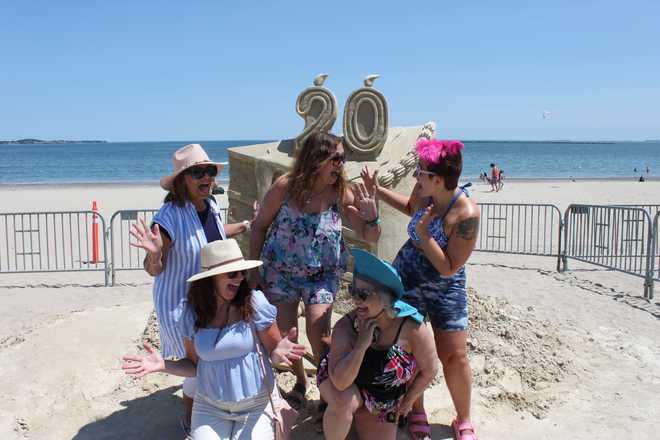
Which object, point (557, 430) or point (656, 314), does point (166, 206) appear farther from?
point (656, 314)

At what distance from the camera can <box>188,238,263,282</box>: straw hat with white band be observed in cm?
298

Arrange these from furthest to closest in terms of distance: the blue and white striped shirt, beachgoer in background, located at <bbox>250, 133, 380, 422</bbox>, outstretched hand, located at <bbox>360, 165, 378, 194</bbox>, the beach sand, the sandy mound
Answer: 1. the sandy mound
2. the beach sand
3. outstretched hand, located at <bbox>360, 165, 378, 194</bbox>
4. beachgoer in background, located at <bbox>250, 133, 380, 422</bbox>
5. the blue and white striped shirt

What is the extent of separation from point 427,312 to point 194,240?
1.38 metres

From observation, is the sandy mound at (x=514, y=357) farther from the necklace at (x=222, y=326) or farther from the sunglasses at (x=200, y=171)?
the sunglasses at (x=200, y=171)

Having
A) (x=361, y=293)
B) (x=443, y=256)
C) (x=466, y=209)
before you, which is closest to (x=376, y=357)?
(x=361, y=293)

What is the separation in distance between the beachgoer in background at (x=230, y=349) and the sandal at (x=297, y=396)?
735mm

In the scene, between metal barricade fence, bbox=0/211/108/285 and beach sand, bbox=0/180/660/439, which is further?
metal barricade fence, bbox=0/211/108/285

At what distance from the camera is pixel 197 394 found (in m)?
3.15

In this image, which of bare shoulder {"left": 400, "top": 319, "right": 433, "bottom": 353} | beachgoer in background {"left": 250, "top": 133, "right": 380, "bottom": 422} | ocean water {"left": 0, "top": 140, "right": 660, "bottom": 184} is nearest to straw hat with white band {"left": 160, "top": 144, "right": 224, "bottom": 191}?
beachgoer in background {"left": 250, "top": 133, "right": 380, "bottom": 422}

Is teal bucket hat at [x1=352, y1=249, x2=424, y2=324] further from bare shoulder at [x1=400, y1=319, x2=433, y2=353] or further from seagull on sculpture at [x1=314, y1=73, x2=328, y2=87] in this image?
seagull on sculpture at [x1=314, y1=73, x2=328, y2=87]

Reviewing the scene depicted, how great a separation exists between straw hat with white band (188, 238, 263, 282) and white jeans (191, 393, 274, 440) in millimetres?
694

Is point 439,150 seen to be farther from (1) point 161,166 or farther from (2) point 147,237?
(1) point 161,166

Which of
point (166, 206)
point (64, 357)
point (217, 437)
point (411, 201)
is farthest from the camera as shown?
point (64, 357)

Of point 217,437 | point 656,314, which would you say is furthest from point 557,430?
point 656,314
